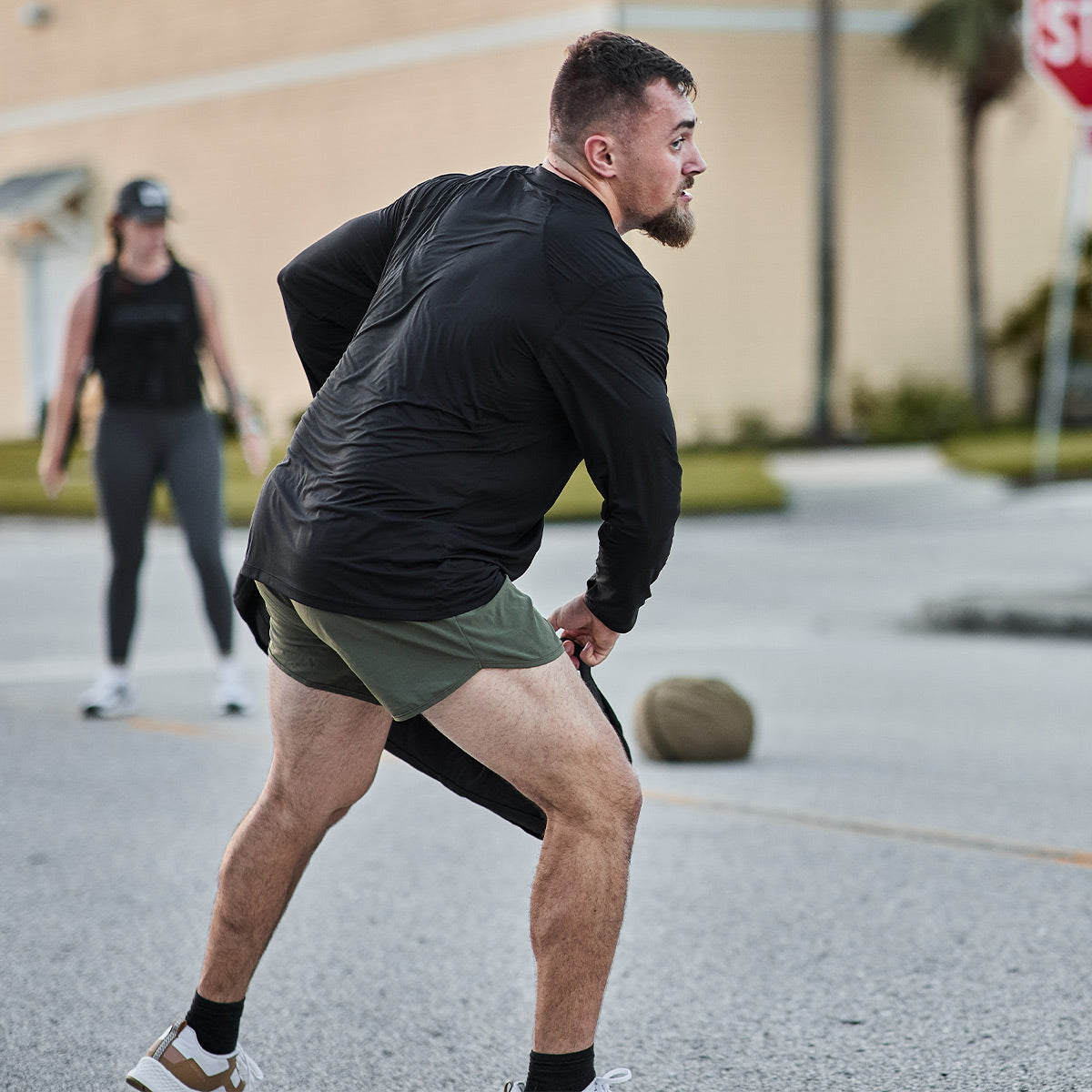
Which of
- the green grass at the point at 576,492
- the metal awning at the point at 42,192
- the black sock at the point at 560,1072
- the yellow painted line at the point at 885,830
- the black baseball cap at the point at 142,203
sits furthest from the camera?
the metal awning at the point at 42,192

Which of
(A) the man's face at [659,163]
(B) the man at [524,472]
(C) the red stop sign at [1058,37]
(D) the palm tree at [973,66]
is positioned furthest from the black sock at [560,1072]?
(D) the palm tree at [973,66]

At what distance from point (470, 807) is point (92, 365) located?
2604 millimetres

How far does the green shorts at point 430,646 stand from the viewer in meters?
2.84

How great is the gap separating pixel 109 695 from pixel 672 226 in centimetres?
482

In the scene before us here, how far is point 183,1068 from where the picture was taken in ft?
10.2

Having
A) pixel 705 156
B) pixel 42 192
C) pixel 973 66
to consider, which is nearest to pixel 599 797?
pixel 705 156

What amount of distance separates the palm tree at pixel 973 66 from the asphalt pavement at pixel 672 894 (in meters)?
15.5

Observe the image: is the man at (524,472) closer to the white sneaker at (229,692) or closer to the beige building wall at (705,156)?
the white sneaker at (229,692)

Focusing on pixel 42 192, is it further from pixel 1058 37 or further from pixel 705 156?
pixel 1058 37

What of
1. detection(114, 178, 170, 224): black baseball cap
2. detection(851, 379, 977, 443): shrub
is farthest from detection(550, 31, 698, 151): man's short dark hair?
detection(851, 379, 977, 443): shrub

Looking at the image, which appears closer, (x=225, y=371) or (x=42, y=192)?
(x=225, y=371)

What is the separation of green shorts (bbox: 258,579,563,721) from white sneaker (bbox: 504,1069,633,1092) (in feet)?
2.19

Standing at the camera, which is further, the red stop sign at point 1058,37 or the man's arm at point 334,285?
the red stop sign at point 1058,37

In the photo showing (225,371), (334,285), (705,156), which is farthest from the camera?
(705,156)
